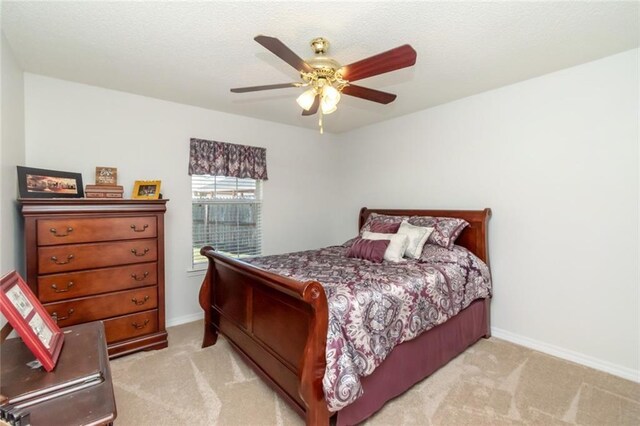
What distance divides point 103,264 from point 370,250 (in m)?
2.34

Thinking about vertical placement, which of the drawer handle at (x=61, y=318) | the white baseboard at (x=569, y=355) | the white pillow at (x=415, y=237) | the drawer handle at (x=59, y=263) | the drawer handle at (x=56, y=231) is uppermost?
the drawer handle at (x=56, y=231)

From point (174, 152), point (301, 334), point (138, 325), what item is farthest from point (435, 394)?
point (174, 152)

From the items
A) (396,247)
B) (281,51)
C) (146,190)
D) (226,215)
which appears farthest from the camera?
(226,215)

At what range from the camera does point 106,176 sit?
2.91m

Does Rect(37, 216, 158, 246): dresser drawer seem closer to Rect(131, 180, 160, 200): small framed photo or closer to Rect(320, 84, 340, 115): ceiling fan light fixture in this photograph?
Rect(131, 180, 160, 200): small framed photo

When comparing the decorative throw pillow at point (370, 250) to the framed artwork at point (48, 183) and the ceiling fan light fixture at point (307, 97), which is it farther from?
the framed artwork at point (48, 183)

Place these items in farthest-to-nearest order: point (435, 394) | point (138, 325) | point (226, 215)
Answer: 1. point (226, 215)
2. point (138, 325)
3. point (435, 394)

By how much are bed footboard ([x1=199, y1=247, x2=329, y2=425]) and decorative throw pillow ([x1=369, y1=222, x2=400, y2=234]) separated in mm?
1526

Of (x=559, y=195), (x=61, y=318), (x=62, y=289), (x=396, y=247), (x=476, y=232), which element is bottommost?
(x=61, y=318)

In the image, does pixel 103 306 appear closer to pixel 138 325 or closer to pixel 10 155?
pixel 138 325

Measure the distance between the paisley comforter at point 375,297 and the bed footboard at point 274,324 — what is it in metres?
0.10

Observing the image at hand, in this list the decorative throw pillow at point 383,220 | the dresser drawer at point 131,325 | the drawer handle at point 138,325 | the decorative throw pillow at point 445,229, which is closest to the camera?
the dresser drawer at point 131,325

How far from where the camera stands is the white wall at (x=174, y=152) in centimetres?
277

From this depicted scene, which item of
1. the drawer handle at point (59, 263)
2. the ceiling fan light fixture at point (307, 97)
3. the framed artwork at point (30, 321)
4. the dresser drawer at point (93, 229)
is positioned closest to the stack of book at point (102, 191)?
the dresser drawer at point (93, 229)
